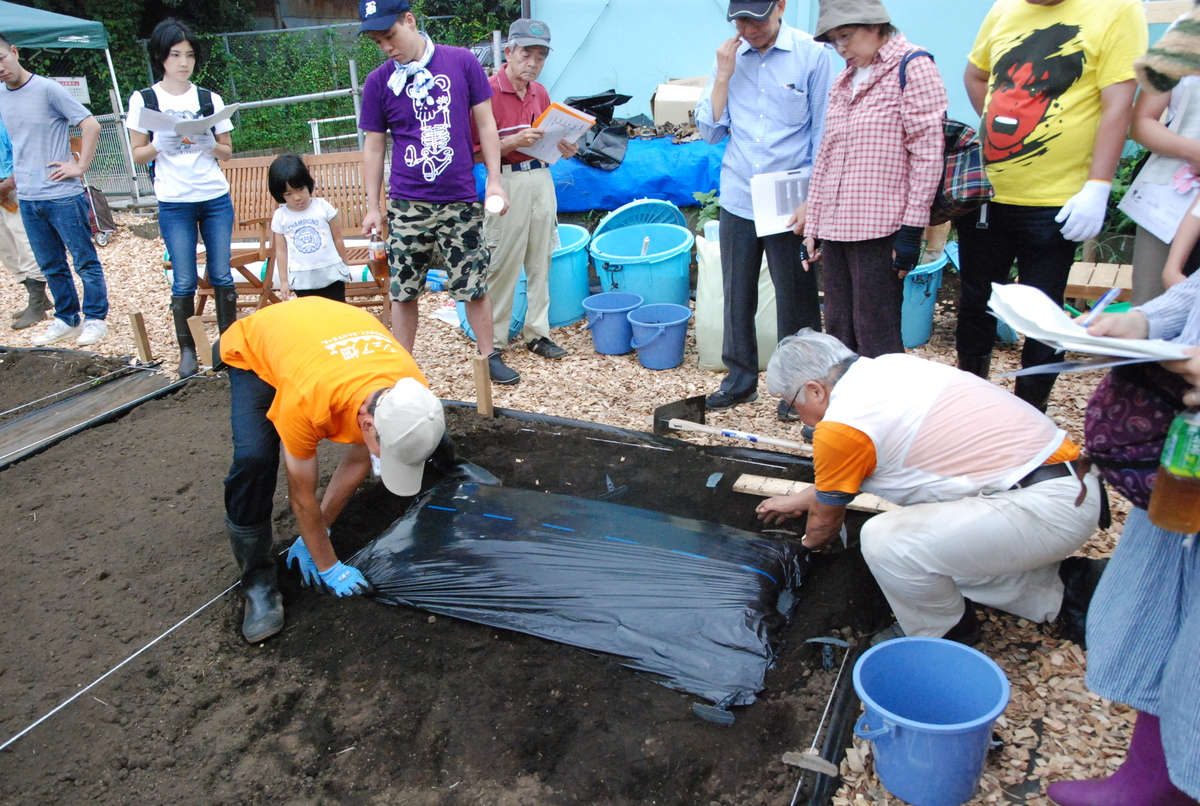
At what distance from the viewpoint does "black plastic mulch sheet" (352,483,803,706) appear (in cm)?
218

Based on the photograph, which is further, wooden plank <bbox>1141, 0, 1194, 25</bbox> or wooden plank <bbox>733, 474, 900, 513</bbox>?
wooden plank <bbox>1141, 0, 1194, 25</bbox>

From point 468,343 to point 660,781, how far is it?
3.51 metres

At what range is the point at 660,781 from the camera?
6.29 feet

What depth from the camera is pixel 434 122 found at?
3.77m

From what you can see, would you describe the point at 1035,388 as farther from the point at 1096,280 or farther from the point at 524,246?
the point at 524,246

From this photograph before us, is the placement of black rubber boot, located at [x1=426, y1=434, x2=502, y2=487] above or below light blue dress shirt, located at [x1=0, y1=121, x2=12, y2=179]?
below

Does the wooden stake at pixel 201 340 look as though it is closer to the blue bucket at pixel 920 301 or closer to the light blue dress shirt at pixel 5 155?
the light blue dress shirt at pixel 5 155

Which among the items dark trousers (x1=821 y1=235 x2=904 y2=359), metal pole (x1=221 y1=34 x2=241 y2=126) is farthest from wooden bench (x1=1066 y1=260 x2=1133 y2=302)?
metal pole (x1=221 y1=34 x2=241 y2=126)

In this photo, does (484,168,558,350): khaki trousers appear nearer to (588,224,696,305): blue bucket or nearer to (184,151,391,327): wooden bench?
(588,224,696,305): blue bucket

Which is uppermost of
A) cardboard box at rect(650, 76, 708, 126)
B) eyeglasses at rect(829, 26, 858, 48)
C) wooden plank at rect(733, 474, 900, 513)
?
eyeglasses at rect(829, 26, 858, 48)

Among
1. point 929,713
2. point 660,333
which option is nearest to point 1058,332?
point 929,713

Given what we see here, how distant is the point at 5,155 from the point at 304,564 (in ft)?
15.0

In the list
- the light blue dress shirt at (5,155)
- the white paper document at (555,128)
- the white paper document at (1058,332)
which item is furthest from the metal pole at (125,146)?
the white paper document at (1058,332)

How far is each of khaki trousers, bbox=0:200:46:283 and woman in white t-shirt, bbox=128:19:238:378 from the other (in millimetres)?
2106
